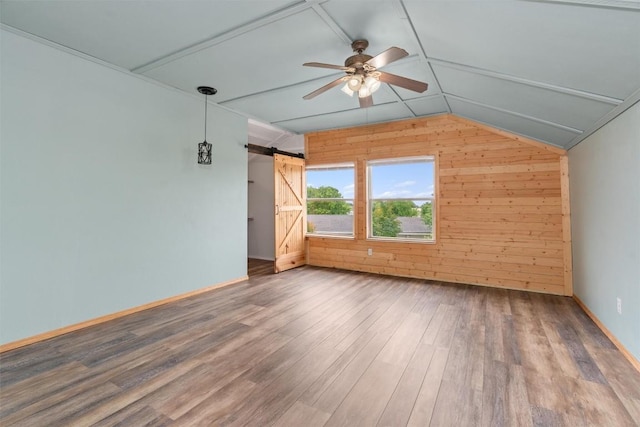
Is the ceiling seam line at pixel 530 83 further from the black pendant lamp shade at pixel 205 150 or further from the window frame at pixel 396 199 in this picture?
the black pendant lamp shade at pixel 205 150

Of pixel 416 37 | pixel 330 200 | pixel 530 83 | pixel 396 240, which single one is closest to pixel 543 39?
pixel 530 83

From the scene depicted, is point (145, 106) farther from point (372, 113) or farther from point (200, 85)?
point (372, 113)

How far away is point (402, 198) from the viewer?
5.30 m

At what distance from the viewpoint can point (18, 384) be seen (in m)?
2.08

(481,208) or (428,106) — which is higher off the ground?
(428,106)

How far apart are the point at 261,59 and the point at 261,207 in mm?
4515

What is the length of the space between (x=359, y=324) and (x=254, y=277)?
2608mm

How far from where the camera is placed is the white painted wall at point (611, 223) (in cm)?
230

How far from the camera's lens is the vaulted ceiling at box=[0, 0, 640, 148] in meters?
1.87

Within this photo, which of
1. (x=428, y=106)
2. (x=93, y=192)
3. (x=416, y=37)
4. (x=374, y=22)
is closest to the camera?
(x=374, y=22)

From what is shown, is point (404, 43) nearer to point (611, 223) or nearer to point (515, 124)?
point (515, 124)

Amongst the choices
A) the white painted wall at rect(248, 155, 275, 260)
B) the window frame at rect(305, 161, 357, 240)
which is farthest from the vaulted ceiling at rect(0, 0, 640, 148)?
the white painted wall at rect(248, 155, 275, 260)

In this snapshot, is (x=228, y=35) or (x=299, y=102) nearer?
(x=228, y=35)

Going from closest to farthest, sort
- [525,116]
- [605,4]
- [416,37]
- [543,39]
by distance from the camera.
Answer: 1. [605,4]
2. [543,39]
3. [416,37]
4. [525,116]
